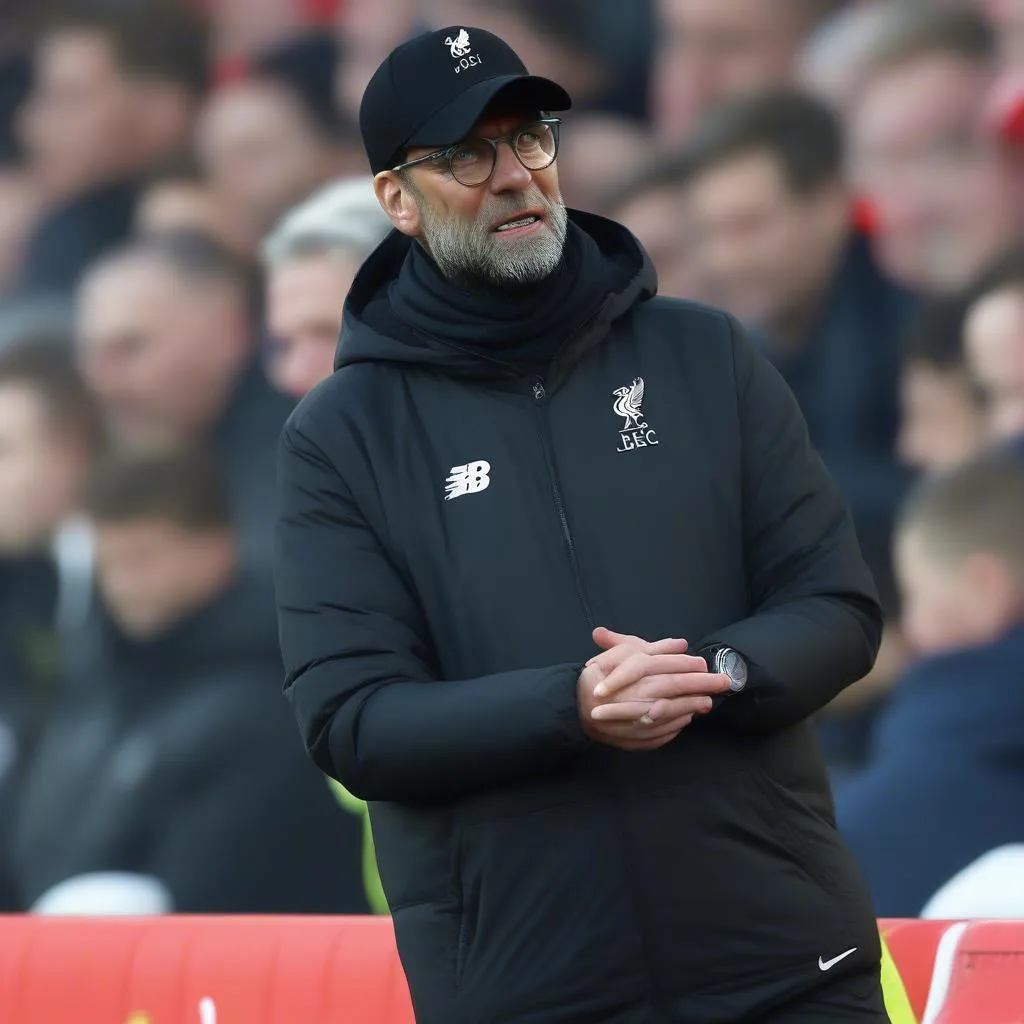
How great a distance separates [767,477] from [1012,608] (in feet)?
7.73

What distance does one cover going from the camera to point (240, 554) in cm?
543

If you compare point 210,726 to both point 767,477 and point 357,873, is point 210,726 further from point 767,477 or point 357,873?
point 767,477

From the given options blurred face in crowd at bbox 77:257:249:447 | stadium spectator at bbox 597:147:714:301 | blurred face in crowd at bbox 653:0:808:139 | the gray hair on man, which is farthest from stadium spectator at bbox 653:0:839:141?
blurred face in crowd at bbox 77:257:249:447

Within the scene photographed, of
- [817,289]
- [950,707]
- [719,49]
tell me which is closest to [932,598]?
[950,707]

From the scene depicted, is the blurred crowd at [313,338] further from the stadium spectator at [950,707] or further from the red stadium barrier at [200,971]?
the red stadium barrier at [200,971]

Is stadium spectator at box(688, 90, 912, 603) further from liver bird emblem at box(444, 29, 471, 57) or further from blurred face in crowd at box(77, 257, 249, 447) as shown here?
liver bird emblem at box(444, 29, 471, 57)

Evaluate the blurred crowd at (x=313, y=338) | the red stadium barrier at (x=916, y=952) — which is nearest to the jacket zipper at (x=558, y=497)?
the red stadium barrier at (x=916, y=952)

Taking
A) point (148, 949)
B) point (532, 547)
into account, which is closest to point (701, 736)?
point (532, 547)

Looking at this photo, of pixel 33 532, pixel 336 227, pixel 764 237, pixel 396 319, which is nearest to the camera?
pixel 396 319

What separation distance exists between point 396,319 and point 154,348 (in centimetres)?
367

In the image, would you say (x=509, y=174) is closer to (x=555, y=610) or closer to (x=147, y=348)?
(x=555, y=610)

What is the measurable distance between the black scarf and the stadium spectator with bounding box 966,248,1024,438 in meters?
2.30

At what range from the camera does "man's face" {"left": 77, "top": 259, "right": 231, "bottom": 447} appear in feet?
18.4

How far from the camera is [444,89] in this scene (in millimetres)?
2090
